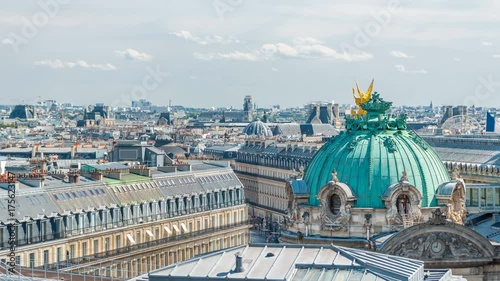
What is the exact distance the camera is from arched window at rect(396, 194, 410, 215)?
50.7 metres

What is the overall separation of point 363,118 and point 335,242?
6.74 meters

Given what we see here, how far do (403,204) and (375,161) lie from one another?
2.36 metres

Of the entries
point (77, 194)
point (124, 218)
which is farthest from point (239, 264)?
point (124, 218)

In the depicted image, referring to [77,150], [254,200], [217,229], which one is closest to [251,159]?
[254,200]

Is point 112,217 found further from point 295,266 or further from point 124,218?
point 295,266

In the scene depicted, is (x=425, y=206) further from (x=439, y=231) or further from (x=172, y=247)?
(x=172, y=247)

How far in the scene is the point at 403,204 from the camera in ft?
167

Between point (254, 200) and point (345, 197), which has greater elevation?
point (345, 197)

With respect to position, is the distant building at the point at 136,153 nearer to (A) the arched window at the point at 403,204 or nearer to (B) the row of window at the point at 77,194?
(B) the row of window at the point at 77,194

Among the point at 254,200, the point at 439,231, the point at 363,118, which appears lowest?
the point at 254,200

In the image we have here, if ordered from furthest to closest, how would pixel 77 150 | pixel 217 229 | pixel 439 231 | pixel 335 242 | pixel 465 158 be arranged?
pixel 77 150 → pixel 217 229 → pixel 465 158 → pixel 335 242 → pixel 439 231

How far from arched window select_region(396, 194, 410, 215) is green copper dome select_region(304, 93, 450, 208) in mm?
822

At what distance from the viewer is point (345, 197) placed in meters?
51.0

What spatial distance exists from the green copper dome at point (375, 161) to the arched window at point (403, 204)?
0.82 m
